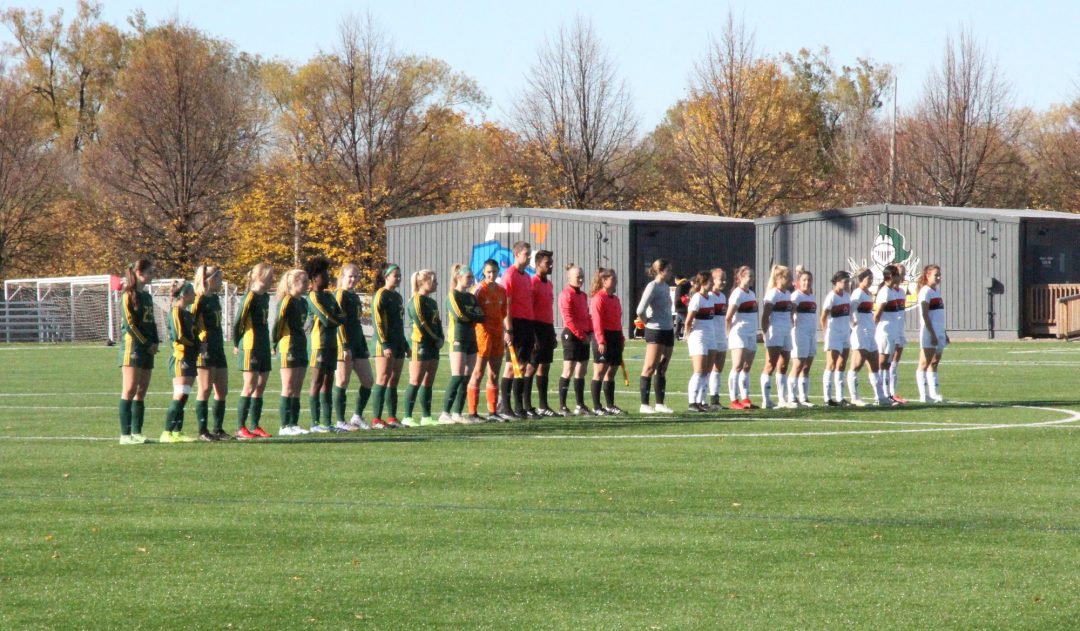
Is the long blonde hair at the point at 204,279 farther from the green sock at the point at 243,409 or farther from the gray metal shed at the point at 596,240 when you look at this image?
the gray metal shed at the point at 596,240

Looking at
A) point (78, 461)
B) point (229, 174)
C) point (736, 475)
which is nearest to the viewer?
point (736, 475)

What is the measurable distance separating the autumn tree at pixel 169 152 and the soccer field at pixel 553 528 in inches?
1846

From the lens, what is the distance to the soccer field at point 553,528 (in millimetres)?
6965

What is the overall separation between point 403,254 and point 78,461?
4042 cm

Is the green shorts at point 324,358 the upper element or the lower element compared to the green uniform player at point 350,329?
lower

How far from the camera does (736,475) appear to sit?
11781mm

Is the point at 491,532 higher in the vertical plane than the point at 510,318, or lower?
lower

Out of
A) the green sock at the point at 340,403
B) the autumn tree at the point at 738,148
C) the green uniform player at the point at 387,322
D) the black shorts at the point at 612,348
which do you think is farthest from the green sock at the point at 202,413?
the autumn tree at the point at 738,148

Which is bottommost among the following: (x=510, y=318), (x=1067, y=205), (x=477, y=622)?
(x=477, y=622)

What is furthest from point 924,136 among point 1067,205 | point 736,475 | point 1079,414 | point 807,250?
point 736,475

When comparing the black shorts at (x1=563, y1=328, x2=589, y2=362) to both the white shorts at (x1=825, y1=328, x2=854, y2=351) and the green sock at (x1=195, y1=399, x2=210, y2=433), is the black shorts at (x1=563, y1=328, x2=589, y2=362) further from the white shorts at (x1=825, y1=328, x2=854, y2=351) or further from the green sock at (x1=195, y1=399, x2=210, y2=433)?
the green sock at (x1=195, y1=399, x2=210, y2=433)

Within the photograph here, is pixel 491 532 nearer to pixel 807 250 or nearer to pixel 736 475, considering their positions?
pixel 736 475

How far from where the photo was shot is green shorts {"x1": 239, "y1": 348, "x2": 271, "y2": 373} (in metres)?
15.3

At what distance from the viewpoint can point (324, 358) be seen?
16.1 metres
